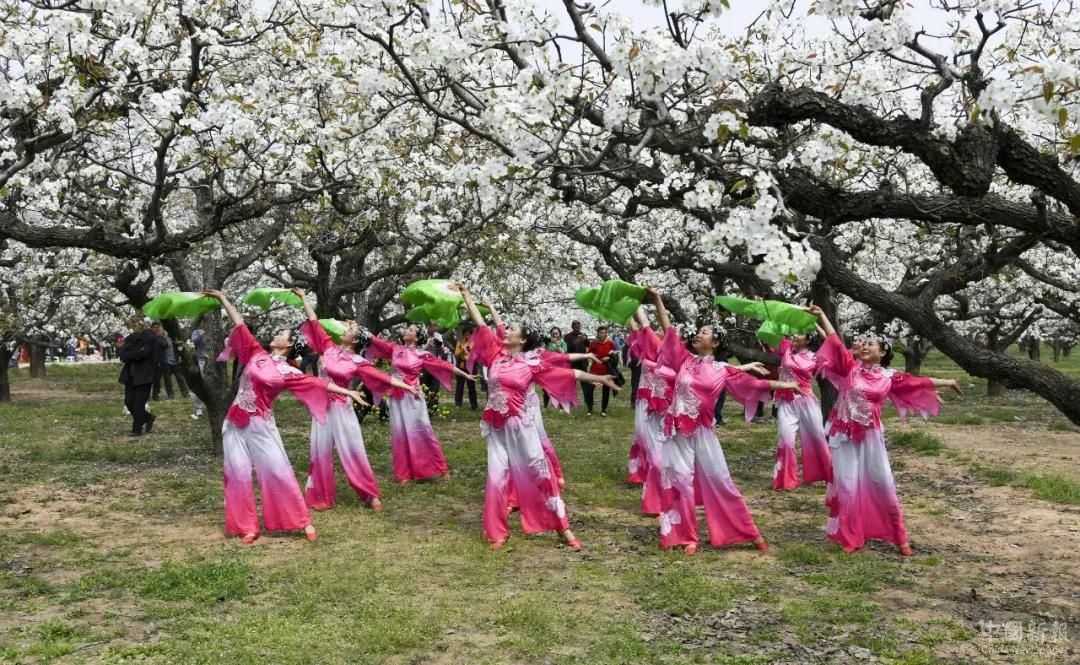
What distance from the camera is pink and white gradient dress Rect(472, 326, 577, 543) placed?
838cm

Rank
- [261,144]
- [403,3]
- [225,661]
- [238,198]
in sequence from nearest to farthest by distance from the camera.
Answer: [225,661] → [403,3] → [238,198] → [261,144]

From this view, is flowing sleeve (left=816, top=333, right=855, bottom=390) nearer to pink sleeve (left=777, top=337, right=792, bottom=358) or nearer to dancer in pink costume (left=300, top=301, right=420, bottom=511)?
pink sleeve (left=777, top=337, right=792, bottom=358)

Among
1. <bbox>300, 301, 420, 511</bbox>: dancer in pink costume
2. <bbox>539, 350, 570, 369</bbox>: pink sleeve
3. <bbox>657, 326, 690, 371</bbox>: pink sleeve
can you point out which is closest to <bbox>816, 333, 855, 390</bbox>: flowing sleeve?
<bbox>657, 326, 690, 371</bbox>: pink sleeve

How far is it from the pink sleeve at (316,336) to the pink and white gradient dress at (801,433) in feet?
16.5

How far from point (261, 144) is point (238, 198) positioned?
6.04 feet

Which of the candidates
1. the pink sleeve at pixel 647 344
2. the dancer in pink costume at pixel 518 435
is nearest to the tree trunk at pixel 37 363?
the pink sleeve at pixel 647 344

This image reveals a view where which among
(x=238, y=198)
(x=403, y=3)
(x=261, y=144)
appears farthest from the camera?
(x=261, y=144)

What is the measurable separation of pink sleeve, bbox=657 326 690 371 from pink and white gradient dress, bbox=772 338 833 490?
9.99 ft

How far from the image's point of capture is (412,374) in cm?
1192

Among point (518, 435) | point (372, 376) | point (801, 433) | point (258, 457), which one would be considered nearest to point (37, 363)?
point (372, 376)

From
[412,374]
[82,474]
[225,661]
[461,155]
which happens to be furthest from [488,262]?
[225,661]

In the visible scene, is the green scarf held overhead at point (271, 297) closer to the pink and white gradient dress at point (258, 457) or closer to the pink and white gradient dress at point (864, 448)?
the pink and white gradient dress at point (258, 457)

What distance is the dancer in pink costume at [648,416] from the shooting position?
9.27 metres

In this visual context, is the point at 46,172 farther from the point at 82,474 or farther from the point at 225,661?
the point at 225,661
